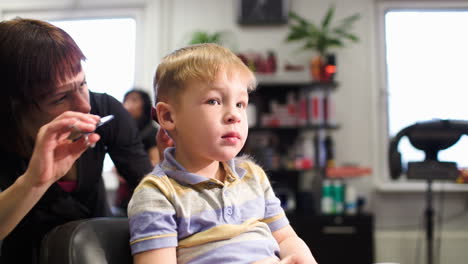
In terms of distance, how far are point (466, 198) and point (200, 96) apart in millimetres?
3609

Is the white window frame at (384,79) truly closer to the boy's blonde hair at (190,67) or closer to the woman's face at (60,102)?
the boy's blonde hair at (190,67)

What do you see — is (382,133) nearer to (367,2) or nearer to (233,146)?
(367,2)

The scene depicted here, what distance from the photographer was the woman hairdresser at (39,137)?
80 cm

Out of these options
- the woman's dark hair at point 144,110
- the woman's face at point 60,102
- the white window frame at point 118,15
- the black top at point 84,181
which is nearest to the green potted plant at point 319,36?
the woman's dark hair at point 144,110

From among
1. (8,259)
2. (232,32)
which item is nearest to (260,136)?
(232,32)

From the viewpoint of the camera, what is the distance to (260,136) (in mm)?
3604

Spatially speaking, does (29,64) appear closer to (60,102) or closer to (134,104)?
(60,102)

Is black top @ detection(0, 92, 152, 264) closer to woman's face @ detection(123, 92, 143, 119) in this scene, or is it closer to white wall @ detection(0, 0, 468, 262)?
woman's face @ detection(123, 92, 143, 119)

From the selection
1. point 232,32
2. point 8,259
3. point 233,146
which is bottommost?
point 8,259

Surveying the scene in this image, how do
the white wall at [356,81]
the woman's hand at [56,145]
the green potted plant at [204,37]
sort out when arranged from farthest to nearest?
the white wall at [356,81] < the green potted plant at [204,37] < the woman's hand at [56,145]

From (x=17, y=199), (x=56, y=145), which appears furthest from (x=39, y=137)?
(x=17, y=199)

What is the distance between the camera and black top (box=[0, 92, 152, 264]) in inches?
40.0

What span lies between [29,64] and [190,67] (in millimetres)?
388

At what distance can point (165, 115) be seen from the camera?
3.03ft
